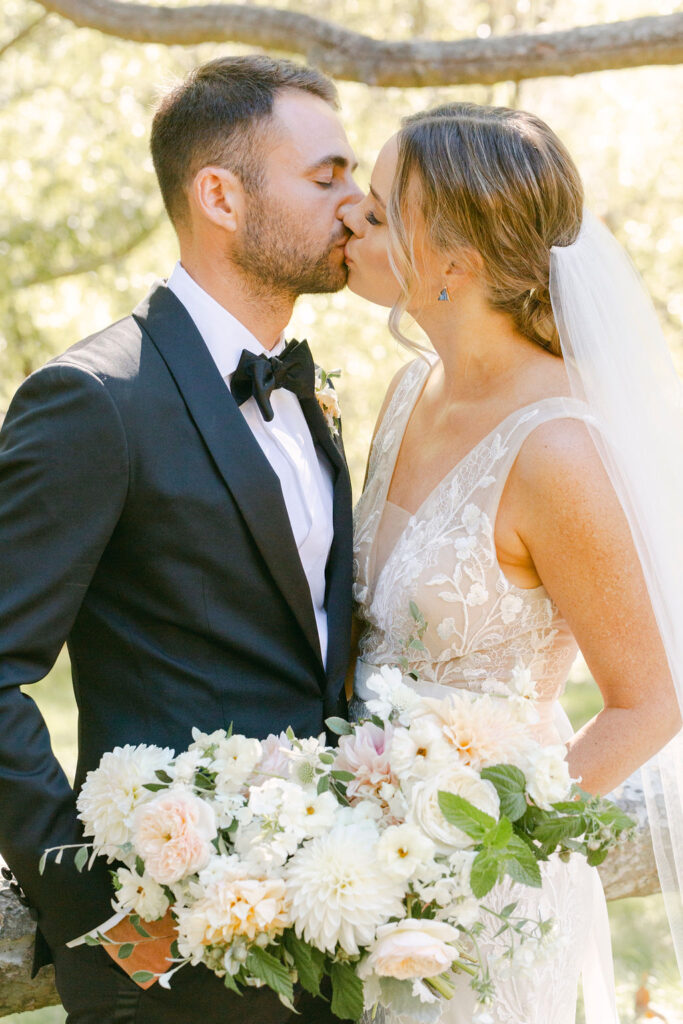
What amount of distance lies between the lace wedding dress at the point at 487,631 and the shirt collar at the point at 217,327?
0.61 meters

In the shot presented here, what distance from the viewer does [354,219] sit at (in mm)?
2867

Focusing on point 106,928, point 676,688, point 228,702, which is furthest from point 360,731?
point 676,688

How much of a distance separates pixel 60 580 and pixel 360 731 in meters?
0.68

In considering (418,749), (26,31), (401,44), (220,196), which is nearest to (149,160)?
(26,31)

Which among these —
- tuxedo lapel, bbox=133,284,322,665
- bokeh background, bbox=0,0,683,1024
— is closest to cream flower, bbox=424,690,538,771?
tuxedo lapel, bbox=133,284,322,665

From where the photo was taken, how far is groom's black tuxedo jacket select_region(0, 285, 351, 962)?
2104 mm

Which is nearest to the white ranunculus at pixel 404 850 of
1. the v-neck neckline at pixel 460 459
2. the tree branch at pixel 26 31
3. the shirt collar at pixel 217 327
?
the v-neck neckline at pixel 460 459

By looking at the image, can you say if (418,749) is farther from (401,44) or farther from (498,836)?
(401,44)

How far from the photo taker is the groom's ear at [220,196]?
9.22 ft

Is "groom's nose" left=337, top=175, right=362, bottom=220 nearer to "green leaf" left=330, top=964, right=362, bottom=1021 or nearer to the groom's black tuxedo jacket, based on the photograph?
the groom's black tuxedo jacket

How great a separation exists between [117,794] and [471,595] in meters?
0.97

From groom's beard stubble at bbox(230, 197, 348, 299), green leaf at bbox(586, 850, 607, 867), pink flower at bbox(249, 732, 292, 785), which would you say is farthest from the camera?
groom's beard stubble at bbox(230, 197, 348, 299)

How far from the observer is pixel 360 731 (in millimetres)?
1971

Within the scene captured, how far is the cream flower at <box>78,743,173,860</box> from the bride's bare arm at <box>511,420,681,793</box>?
96cm
